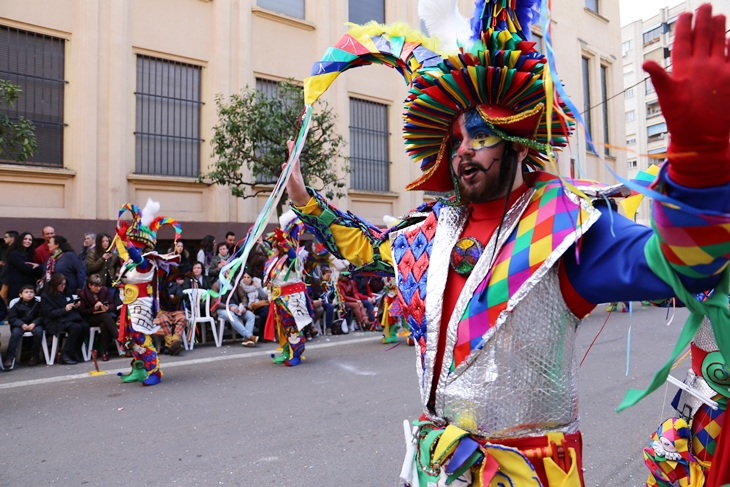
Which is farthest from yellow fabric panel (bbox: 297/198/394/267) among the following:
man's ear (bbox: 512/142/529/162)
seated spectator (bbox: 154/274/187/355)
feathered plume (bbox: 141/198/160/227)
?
seated spectator (bbox: 154/274/187/355)

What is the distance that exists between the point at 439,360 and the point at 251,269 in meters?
9.09

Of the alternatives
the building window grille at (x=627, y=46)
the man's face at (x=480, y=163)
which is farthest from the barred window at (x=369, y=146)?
the building window grille at (x=627, y=46)

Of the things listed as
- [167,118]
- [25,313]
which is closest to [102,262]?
[25,313]

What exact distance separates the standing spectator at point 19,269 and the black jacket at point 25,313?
0.56 m

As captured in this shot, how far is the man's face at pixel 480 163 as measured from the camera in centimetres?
182

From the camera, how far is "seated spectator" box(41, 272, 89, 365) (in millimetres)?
7977

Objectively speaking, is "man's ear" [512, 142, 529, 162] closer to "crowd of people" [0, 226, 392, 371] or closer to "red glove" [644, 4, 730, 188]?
"red glove" [644, 4, 730, 188]

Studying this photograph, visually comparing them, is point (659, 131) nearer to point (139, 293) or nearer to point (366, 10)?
point (139, 293)

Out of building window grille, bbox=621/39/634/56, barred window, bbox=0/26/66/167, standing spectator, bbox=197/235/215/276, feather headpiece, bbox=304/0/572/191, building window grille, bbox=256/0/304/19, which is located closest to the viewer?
feather headpiece, bbox=304/0/572/191

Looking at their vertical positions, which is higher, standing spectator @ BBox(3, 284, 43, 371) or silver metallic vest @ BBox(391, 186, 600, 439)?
silver metallic vest @ BBox(391, 186, 600, 439)

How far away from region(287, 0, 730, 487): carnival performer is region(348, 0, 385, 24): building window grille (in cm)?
1435

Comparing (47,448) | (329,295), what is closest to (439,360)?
(47,448)

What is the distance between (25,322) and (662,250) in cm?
867

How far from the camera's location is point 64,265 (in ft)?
27.4
